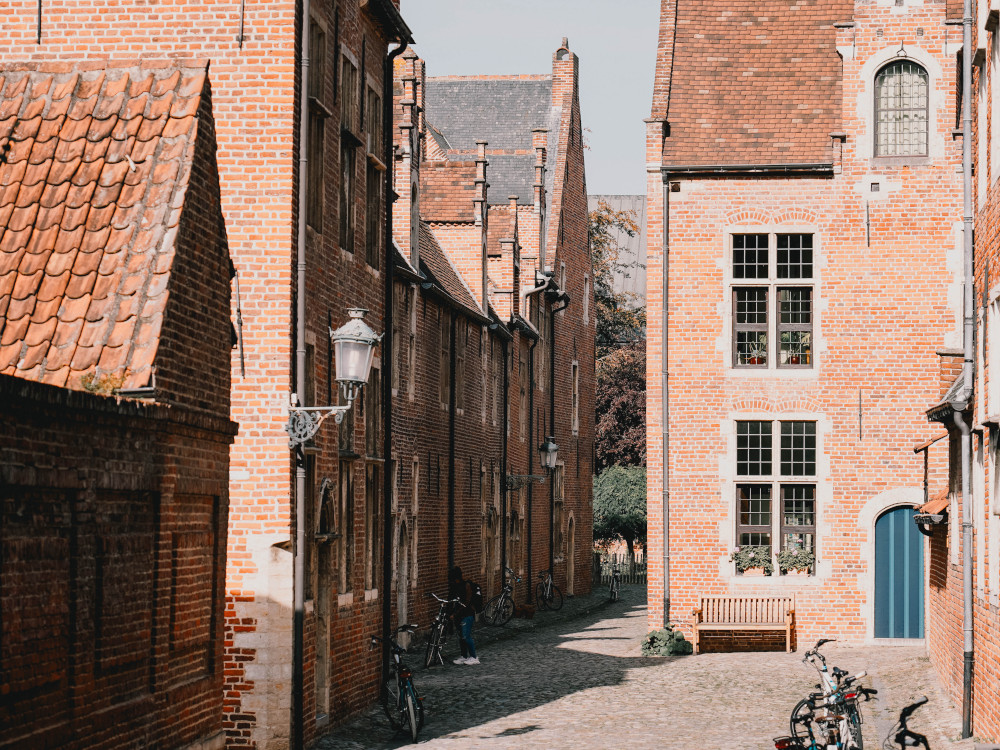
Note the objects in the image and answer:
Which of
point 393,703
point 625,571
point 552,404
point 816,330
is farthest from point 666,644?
point 625,571

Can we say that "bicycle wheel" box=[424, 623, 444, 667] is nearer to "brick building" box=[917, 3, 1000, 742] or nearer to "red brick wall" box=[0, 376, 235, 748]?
"brick building" box=[917, 3, 1000, 742]

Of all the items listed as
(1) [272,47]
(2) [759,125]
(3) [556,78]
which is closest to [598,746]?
(1) [272,47]

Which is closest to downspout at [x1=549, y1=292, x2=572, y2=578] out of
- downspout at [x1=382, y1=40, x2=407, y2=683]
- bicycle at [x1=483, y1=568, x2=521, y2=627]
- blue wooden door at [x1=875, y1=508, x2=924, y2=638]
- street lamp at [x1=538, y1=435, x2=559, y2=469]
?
street lamp at [x1=538, y1=435, x2=559, y2=469]

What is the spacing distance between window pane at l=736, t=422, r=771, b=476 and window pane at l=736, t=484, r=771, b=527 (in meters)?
0.26

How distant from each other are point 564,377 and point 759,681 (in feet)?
75.7

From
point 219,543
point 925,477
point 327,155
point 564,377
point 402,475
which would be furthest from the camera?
point 564,377

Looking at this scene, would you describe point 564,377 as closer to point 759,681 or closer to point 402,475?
point 402,475

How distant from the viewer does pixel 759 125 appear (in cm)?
2505

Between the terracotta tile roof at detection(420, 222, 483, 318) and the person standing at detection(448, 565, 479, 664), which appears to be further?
the terracotta tile roof at detection(420, 222, 483, 318)

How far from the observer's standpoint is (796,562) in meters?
23.8

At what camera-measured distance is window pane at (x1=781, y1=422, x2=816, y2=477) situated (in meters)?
24.2

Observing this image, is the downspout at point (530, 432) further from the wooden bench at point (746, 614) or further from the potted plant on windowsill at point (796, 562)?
the potted plant on windowsill at point (796, 562)

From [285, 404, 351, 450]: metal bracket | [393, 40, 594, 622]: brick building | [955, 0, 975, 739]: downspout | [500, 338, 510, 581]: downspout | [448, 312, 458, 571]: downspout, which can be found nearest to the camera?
[285, 404, 351, 450]: metal bracket

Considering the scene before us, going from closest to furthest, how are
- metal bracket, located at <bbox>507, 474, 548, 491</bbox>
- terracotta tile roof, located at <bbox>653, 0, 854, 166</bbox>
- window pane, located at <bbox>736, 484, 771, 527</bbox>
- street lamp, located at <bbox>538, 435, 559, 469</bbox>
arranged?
window pane, located at <bbox>736, 484, 771, 527</bbox>
terracotta tile roof, located at <bbox>653, 0, 854, 166</bbox>
metal bracket, located at <bbox>507, 474, 548, 491</bbox>
street lamp, located at <bbox>538, 435, 559, 469</bbox>
